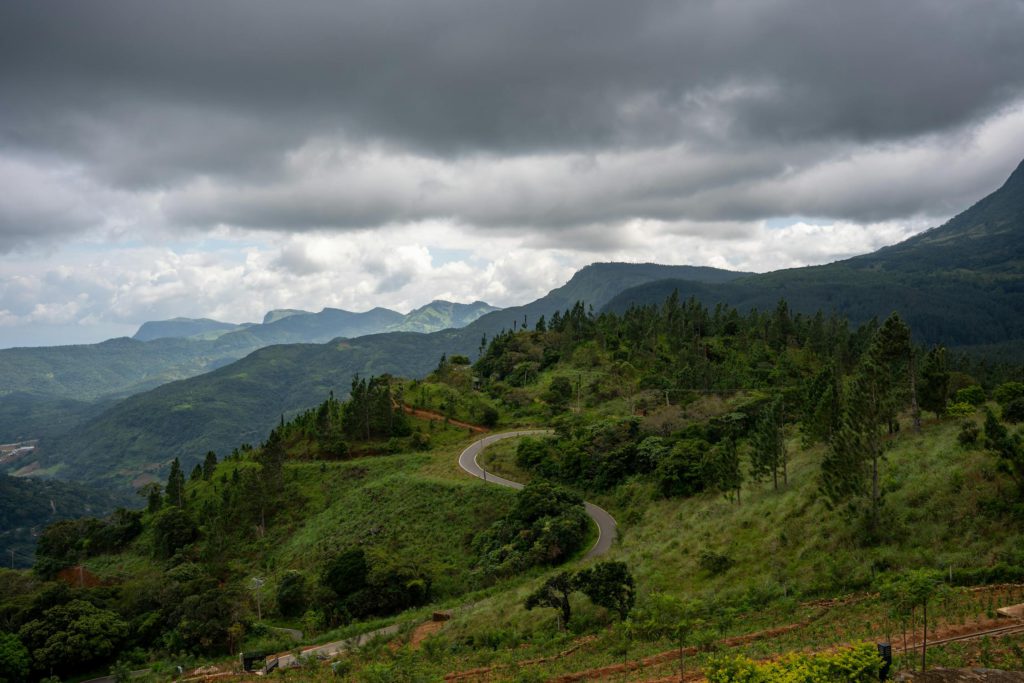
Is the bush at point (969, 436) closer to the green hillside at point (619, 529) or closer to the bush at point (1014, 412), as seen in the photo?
the green hillside at point (619, 529)

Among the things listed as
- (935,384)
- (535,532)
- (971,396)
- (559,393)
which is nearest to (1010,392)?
(971,396)

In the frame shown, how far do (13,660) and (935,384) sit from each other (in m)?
65.9

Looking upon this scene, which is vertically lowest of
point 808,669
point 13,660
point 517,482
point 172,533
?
point 172,533

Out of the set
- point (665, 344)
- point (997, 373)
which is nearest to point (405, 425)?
point (665, 344)

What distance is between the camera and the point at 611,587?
26.8 metres

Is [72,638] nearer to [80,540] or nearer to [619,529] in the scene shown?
[619,529]

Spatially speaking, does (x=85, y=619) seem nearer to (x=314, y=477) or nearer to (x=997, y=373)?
(x=314, y=477)

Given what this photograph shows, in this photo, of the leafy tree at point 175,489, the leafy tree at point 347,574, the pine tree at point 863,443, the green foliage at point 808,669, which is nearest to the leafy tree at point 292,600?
the leafy tree at point 347,574

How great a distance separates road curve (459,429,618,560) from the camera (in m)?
45.0

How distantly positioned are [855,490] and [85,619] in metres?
53.0

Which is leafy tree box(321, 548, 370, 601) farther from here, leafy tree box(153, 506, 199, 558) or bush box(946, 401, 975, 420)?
bush box(946, 401, 975, 420)

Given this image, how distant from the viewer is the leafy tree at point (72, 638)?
38.7 meters

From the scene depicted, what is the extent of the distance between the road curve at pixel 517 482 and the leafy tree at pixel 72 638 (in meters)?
35.2

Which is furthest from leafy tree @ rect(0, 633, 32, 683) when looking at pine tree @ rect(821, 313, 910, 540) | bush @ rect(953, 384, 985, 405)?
bush @ rect(953, 384, 985, 405)
